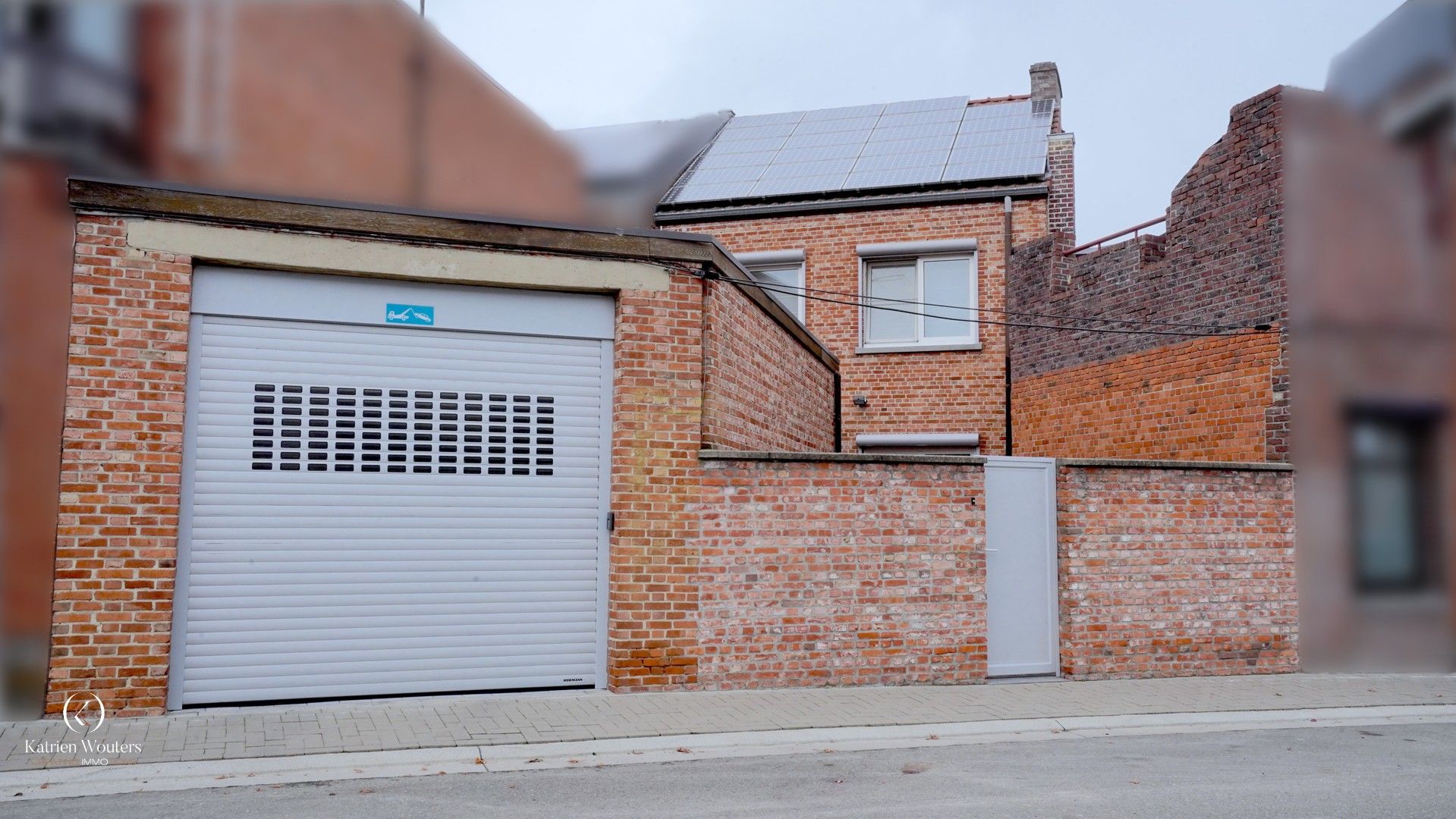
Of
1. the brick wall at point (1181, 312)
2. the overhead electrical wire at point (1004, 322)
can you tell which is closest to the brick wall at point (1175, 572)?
the brick wall at point (1181, 312)

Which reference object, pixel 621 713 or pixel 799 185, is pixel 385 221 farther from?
pixel 799 185

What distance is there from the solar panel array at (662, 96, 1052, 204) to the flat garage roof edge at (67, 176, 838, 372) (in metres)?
8.68

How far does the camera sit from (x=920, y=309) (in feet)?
56.6

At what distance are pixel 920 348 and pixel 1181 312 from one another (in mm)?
4662

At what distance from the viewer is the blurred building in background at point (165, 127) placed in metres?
7.57

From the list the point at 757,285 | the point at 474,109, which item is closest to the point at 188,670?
the point at 757,285

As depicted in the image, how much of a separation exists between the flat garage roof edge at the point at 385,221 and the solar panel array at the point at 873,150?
868cm

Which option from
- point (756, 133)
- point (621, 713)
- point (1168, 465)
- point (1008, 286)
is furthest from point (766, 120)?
point (621, 713)

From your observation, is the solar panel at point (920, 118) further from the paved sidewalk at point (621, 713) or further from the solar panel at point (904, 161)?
the paved sidewalk at point (621, 713)

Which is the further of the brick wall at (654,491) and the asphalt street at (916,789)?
the brick wall at (654,491)

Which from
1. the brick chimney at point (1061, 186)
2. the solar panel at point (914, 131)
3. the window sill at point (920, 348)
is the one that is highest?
the solar panel at point (914, 131)

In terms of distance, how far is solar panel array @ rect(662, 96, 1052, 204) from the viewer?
17500 mm

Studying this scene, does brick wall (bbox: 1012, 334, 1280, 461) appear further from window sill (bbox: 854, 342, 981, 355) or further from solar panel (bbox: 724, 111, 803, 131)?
solar panel (bbox: 724, 111, 803, 131)

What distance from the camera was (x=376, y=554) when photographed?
8445 millimetres
